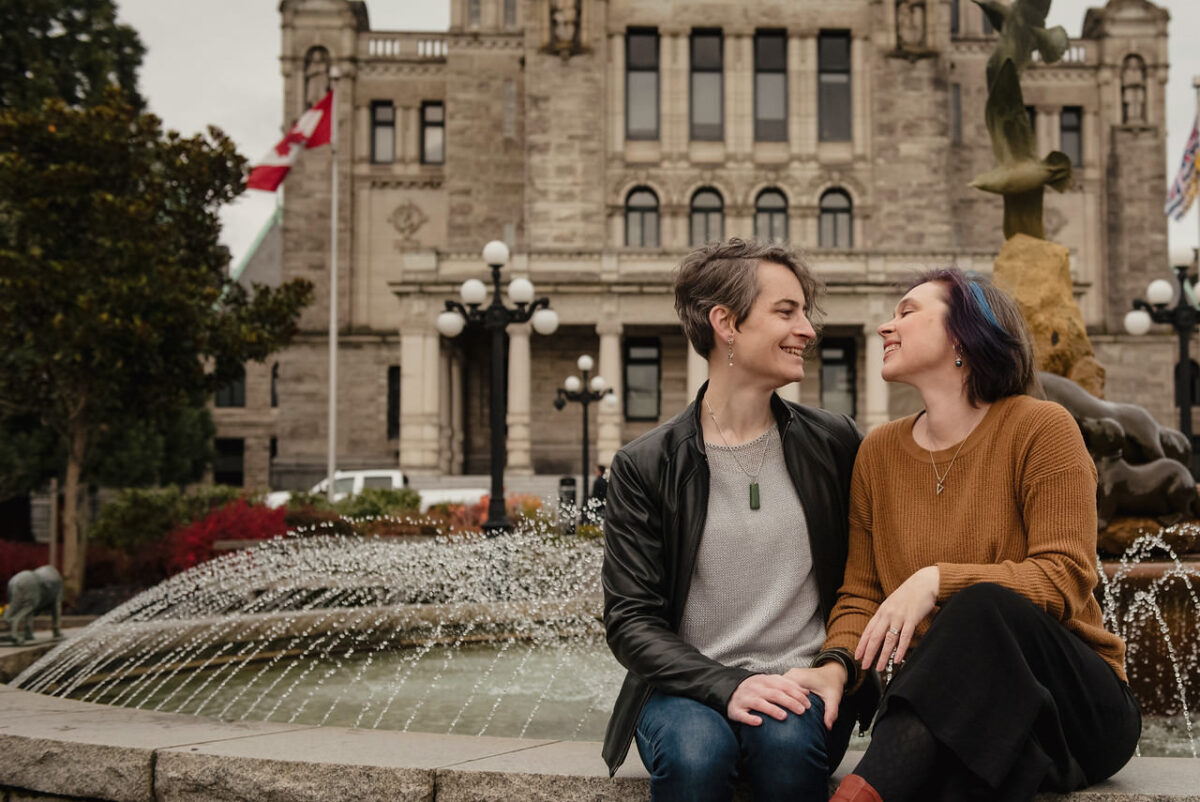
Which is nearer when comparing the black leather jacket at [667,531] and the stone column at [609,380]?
the black leather jacket at [667,531]

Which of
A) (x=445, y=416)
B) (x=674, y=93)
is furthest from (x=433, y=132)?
(x=445, y=416)

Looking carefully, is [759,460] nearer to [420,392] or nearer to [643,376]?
[420,392]

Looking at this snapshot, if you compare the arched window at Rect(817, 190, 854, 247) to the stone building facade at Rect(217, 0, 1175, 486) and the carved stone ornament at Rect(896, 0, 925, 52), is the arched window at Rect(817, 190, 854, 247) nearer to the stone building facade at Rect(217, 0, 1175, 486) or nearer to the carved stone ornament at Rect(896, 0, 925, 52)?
the stone building facade at Rect(217, 0, 1175, 486)

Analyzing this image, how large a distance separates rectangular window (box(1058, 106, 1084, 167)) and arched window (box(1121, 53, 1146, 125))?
5.72ft

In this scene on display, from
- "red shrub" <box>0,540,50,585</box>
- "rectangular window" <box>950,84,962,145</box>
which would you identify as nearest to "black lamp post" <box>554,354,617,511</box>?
"red shrub" <box>0,540,50,585</box>

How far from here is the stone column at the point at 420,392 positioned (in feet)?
116

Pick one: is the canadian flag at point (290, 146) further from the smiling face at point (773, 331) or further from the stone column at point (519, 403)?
the smiling face at point (773, 331)

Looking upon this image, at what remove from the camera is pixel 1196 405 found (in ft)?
162

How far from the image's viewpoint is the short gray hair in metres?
3.42

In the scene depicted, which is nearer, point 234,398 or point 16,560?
point 16,560

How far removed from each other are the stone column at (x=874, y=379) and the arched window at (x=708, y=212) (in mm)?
8107

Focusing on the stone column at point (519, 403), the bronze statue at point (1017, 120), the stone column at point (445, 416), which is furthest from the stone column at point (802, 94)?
the bronze statue at point (1017, 120)

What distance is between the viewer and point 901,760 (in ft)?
8.93

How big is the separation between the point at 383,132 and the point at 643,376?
16.5m
